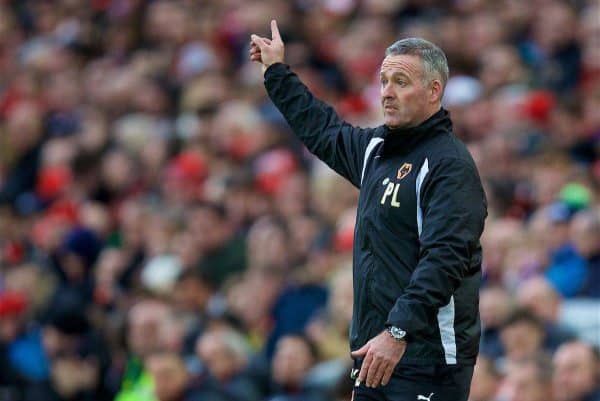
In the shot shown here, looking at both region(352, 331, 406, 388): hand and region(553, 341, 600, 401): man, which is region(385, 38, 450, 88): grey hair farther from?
region(553, 341, 600, 401): man

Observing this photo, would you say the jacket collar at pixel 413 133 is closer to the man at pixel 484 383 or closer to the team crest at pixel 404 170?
the team crest at pixel 404 170

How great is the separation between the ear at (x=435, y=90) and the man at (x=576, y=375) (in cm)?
308

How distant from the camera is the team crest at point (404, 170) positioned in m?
5.00

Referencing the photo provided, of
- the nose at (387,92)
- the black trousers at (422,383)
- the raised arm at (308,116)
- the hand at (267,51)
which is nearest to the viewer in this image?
the black trousers at (422,383)

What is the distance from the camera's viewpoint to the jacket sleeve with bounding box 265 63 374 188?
18.0 ft

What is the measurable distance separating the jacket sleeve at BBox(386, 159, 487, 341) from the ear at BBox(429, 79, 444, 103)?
28 centimetres

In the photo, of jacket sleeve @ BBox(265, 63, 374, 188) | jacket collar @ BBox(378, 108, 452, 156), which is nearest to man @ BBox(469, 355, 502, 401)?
jacket sleeve @ BBox(265, 63, 374, 188)

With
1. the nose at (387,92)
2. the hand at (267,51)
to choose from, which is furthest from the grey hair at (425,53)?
the hand at (267,51)

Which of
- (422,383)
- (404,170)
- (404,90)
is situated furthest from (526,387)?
(404,90)

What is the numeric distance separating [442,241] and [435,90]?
615 millimetres

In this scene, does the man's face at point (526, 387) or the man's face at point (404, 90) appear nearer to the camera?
the man's face at point (404, 90)

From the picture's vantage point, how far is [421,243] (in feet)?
15.8

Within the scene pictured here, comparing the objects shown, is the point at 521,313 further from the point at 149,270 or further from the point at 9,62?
the point at 9,62

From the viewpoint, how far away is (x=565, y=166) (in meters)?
9.98
